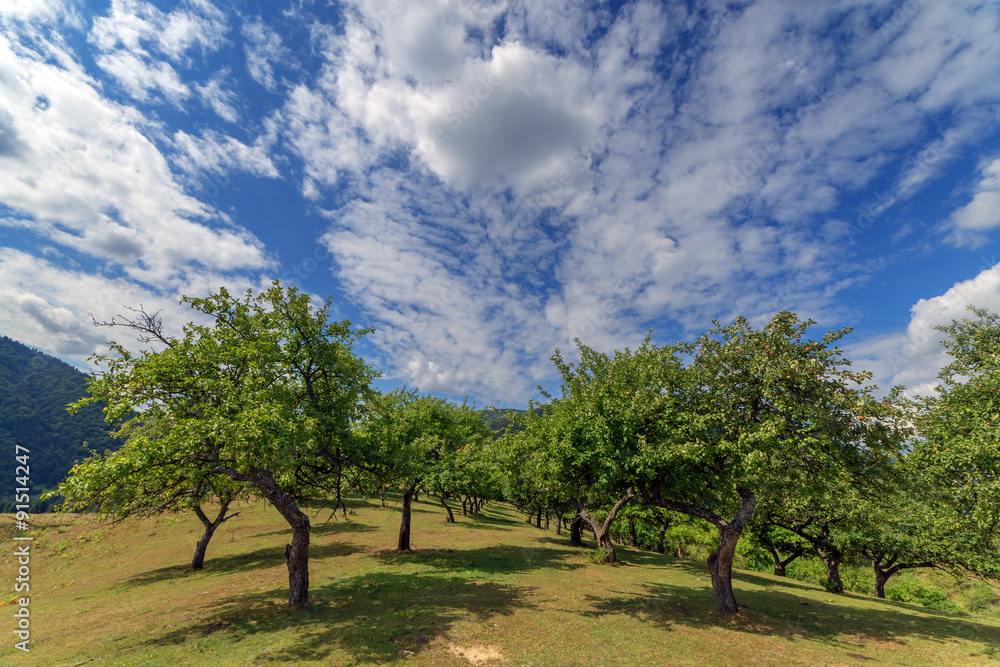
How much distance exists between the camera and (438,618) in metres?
16.9

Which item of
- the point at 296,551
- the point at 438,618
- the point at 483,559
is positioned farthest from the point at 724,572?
the point at 296,551

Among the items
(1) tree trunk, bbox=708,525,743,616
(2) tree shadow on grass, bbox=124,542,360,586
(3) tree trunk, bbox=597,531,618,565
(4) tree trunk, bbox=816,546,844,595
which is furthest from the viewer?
(4) tree trunk, bbox=816,546,844,595

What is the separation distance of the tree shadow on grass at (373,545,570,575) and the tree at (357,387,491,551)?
2334 millimetres

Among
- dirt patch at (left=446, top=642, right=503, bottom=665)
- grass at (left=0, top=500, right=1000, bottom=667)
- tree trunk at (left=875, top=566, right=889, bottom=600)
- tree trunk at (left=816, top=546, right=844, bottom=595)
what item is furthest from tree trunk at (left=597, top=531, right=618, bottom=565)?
tree trunk at (left=875, top=566, right=889, bottom=600)

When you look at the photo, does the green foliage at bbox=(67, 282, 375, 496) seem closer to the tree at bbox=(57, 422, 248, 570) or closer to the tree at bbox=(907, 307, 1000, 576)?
the tree at bbox=(57, 422, 248, 570)

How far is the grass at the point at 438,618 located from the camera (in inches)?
550

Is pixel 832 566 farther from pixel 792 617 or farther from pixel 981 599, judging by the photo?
pixel 981 599

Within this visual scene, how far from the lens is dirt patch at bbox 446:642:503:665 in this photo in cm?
1344

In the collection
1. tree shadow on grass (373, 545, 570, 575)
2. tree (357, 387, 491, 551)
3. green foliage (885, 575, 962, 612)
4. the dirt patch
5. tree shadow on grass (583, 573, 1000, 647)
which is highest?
tree (357, 387, 491, 551)

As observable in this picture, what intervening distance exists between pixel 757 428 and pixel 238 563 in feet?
121

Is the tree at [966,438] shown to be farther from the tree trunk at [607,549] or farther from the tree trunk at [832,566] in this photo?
the tree trunk at [607,549]

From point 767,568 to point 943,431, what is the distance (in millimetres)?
56720

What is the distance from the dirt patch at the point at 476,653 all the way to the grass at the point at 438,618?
0.25ft

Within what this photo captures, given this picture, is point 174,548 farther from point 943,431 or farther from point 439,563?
point 943,431
